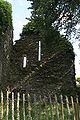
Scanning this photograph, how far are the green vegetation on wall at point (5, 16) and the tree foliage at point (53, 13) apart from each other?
10.0ft

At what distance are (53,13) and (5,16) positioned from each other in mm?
3881

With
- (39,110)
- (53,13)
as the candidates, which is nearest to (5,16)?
(53,13)

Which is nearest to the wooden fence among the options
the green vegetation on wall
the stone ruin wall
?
the stone ruin wall

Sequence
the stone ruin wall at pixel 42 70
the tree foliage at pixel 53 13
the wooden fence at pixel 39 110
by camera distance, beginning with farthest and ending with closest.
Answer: the stone ruin wall at pixel 42 70 < the tree foliage at pixel 53 13 < the wooden fence at pixel 39 110

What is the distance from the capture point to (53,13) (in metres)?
11.3

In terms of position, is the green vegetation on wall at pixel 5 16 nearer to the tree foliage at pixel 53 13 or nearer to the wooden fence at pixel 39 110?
the tree foliage at pixel 53 13

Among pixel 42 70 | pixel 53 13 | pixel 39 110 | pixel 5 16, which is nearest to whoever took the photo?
pixel 39 110

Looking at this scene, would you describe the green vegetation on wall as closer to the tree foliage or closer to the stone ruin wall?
the stone ruin wall

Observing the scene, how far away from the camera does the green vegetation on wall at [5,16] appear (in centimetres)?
1397

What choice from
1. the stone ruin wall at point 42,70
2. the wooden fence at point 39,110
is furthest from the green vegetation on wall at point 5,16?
the wooden fence at point 39,110

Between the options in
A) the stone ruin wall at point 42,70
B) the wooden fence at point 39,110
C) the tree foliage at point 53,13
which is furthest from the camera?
the stone ruin wall at point 42,70

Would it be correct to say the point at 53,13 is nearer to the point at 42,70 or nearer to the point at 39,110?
the point at 42,70

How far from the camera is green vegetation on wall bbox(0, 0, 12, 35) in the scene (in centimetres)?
1397

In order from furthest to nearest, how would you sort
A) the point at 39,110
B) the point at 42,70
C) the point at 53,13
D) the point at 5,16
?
the point at 42,70
the point at 5,16
the point at 53,13
the point at 39,110
